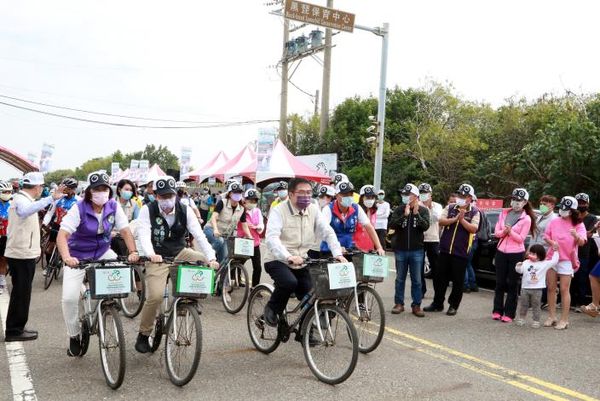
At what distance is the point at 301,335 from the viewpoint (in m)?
5.46

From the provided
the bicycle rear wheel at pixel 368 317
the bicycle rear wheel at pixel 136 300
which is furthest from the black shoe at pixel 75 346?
the bicycle rear wheel at pixel 368 317

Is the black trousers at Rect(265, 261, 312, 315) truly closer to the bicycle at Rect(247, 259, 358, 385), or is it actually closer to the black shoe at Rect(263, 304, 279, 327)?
the black shoe at Rect(263, 304, 279, 327)

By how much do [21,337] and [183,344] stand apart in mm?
2454

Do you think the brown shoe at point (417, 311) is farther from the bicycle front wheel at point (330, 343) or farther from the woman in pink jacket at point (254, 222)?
the bicycle front wheel at point (330, 343)

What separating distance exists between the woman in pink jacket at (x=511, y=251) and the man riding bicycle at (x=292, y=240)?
3.54 metres

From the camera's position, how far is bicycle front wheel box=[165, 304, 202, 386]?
4812 millimetres

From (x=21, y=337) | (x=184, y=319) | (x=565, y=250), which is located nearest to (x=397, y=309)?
(x=565, y=250)

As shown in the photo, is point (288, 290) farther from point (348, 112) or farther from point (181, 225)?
point (348, 112)

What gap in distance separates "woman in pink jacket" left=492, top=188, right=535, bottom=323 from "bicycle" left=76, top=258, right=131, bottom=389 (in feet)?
18.0

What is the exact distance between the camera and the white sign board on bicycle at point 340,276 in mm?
5145

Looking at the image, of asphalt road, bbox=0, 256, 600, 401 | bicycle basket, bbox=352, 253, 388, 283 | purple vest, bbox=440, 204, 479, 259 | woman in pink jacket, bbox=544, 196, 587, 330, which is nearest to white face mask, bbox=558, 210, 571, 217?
woman in pink jacket, bbox=544, 196, 587, 330

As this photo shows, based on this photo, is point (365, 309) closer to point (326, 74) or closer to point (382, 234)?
point (382, 234)

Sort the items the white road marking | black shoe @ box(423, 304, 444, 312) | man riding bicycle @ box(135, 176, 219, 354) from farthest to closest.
Result: 1. black shoe @ box(423, 304, 444, 312)
2. man riding bicycle @ box(135, 176, 219, 354)
3. the white road marking

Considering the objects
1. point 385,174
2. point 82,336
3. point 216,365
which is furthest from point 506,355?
point 385,174
